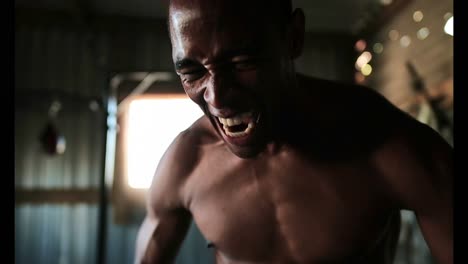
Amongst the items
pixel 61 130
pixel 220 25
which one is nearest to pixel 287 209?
pixel 220 25

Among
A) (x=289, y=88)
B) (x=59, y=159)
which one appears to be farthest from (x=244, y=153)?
(x=59, y=159)

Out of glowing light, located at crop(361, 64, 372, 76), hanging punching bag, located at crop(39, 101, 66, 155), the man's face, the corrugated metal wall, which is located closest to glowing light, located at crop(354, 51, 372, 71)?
glowing light, located at crop(361, 64, 372, 76)

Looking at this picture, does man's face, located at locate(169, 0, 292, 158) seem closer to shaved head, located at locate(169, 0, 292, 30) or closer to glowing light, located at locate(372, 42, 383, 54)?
shaved head, located at locate(169, 0, 292, 30)

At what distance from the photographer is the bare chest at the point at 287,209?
30cm

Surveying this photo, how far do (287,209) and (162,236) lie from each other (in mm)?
106

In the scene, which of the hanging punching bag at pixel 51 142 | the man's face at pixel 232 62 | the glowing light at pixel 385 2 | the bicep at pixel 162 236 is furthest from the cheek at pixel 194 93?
the hanging punching bag at pixel 51 142

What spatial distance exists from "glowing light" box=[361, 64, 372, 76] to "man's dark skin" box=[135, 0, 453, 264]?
0.16ft

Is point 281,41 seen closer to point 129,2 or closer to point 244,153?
point 244,153

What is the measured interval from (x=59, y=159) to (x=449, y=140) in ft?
5.43

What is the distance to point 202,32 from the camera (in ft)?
0.80

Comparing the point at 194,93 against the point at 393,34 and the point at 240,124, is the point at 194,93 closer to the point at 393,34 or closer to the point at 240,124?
the point at 240,124

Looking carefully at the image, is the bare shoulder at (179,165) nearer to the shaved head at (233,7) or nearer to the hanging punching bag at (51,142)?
the shaved head at (233,7)

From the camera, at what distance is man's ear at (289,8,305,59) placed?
0.28 metres

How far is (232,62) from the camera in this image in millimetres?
248
